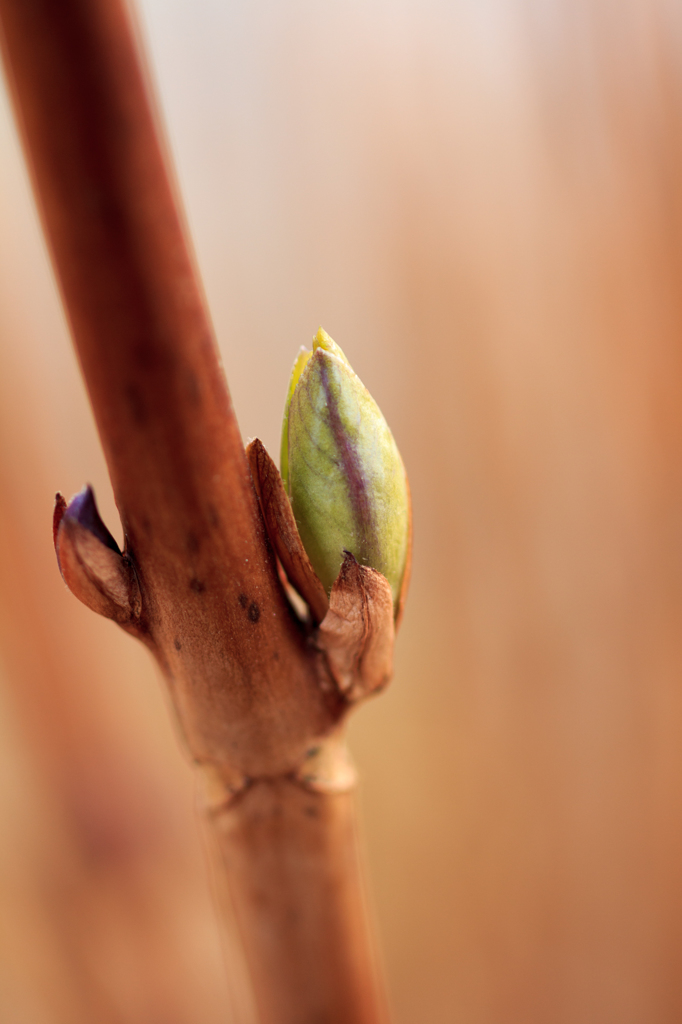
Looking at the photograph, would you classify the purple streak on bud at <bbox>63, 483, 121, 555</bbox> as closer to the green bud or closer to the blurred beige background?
the green bud

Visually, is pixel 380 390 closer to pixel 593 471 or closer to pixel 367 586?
pixel 593 471

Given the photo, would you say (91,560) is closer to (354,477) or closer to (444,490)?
(354,477)

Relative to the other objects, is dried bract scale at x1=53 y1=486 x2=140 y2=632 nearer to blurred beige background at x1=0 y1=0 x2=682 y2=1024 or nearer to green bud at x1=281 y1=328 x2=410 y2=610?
green bud at x1=281 y1=328 x2=410 y2=610

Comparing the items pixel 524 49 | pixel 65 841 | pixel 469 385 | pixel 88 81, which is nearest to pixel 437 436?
pixel 469 385

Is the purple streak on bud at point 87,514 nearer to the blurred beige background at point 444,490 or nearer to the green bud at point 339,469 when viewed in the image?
the green bud at point 339,469

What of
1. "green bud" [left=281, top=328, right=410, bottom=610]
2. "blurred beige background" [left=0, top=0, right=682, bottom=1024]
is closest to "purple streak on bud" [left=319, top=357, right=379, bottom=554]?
"green bud" [left=281, top=328, right=410, bottom=610]

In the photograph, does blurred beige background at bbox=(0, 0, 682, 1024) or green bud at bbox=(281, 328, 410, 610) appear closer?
green bud at bbox=(281, 328, 410, 610)
